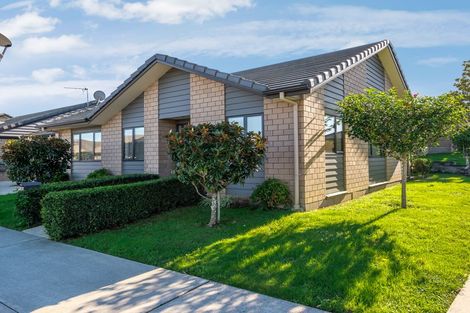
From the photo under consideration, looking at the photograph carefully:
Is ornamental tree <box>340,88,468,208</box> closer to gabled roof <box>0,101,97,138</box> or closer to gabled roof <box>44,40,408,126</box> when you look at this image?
gabled roof <box>44,40,408,126</box>

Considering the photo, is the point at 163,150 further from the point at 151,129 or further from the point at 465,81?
the point at 465,81

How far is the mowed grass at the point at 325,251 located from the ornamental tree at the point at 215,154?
1.08 m

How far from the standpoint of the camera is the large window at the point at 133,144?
12680 millimetres

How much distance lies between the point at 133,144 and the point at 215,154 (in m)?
7.29

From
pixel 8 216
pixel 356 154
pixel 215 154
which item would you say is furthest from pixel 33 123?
pixel 356 154

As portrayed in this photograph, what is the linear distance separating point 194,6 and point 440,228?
27.8 feet

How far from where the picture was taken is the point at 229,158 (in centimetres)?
680

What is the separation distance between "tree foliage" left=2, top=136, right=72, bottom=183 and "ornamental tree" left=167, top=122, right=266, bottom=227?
30.8 feet

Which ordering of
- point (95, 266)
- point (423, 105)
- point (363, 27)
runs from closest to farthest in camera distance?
point (95, 266), point (423, 105), point (363, 27)

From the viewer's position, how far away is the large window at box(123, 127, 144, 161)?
1268cm

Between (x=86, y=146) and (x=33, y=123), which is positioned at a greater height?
(x=33, y=123)

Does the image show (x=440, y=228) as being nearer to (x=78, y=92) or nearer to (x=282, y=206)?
(x=282, y=206)

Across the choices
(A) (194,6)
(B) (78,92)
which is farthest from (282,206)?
(B) (78,92)

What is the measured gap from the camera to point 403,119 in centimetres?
804
